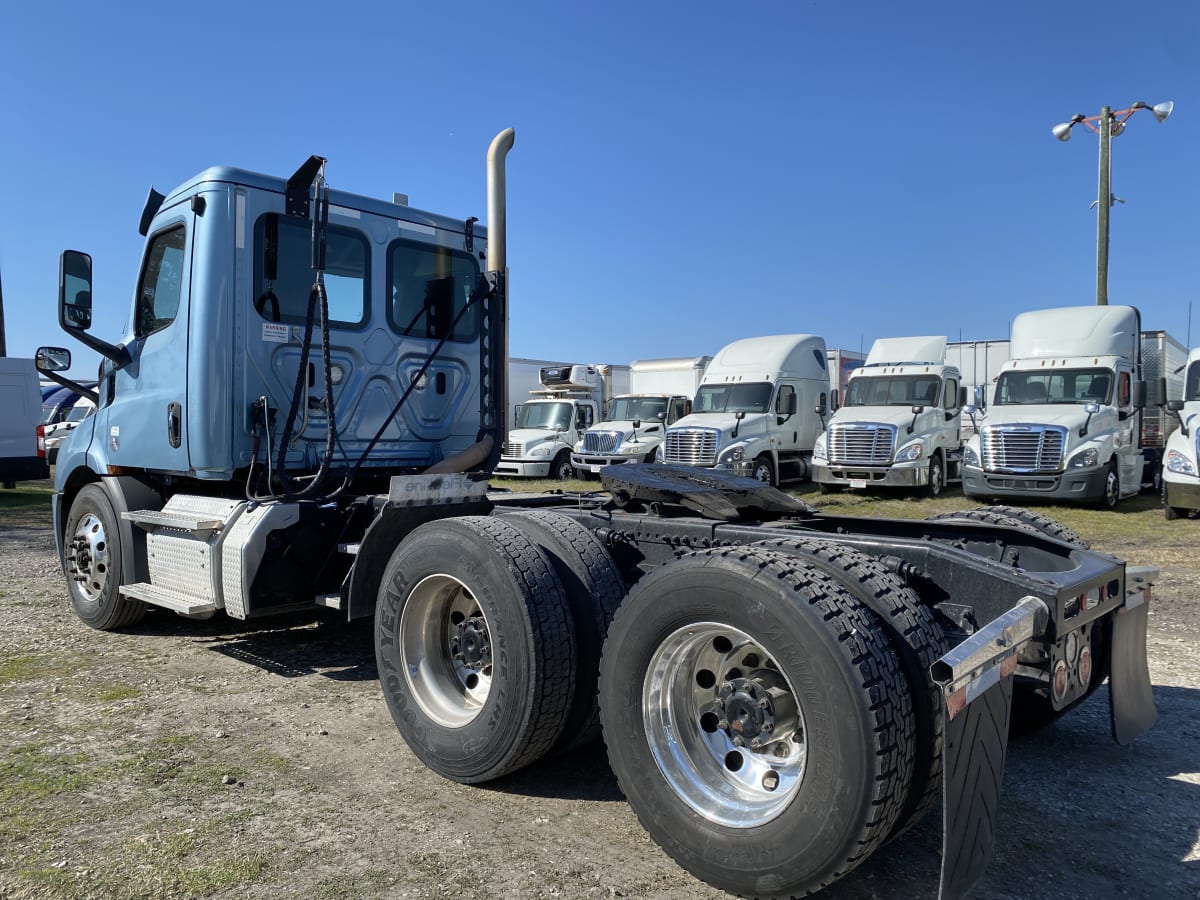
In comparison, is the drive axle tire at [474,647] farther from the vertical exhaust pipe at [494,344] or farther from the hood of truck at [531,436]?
the hood of truck at [531,436]

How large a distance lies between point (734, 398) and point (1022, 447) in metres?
6.04

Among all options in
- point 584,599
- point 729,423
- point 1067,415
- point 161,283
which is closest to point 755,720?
point 584,599

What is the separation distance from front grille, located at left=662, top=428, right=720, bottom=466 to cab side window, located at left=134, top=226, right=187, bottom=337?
12.9m

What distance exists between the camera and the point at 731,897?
2830 mm

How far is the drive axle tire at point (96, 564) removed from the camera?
6043mm

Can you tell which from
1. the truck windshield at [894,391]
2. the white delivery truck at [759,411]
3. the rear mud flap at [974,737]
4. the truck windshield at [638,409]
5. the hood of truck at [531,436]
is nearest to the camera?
the rear mud flap at [974,737]

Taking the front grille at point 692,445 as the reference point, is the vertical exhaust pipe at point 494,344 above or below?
above

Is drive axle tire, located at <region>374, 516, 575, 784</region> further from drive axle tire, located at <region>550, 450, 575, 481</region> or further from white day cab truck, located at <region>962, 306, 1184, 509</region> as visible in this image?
drive axle tire, located at <region>550, 450, 575, 481</region>

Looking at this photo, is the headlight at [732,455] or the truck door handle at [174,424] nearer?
the truck door handle at [174,424]

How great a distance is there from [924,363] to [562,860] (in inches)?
684

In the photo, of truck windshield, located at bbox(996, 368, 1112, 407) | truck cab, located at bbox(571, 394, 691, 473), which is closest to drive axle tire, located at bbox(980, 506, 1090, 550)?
truck windshield, located at bbox(996, 368, 1112, 407)

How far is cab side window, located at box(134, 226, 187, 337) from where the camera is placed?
561 centimetres

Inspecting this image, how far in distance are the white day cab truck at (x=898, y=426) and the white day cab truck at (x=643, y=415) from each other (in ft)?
14.1

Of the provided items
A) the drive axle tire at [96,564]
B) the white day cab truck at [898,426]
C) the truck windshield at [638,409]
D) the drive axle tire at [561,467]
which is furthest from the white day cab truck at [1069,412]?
the drive axle tire at [96,564]
